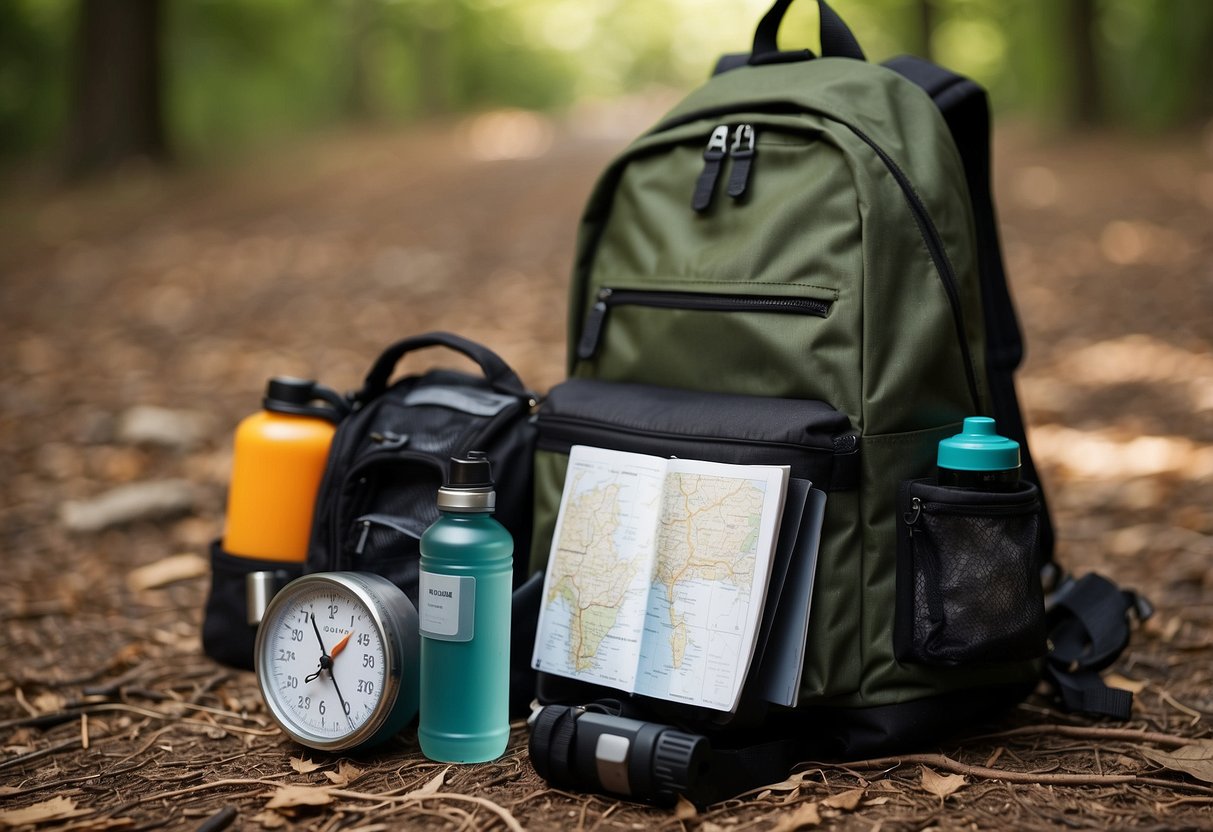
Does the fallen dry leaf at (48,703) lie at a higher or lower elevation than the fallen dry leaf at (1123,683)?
lower

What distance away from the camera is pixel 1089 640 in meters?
2.39

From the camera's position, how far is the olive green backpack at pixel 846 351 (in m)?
2.00

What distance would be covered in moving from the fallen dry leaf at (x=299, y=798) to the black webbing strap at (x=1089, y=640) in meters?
1.49

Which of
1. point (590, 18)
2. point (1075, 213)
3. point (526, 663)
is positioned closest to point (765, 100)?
point (526, 663)

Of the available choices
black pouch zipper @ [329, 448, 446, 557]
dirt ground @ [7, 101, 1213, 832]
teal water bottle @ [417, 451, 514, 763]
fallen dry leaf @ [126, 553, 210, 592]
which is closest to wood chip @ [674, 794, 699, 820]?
dirt ground @ [7, 101, 1213, 832]

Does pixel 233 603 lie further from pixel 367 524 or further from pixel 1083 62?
pixel 1083 62

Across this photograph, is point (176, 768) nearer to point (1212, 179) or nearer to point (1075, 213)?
point (1075, 213)

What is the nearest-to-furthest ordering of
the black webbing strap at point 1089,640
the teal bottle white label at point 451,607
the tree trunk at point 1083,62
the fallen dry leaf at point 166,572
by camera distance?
the teal bottle white label at point 451,607 → the black webbing strap at point 1089,640 → the fallen dry leaf at point 166,572 → the tree trunk at point 1083,62

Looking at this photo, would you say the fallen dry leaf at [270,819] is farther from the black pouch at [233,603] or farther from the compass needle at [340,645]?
the black pouch at [233,603]

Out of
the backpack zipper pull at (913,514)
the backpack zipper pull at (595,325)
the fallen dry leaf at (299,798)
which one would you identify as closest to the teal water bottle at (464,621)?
the fallen dry leaf at (299,798)

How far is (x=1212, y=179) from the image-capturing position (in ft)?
25.8

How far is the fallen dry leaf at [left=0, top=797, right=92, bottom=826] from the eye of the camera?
5.84 ft

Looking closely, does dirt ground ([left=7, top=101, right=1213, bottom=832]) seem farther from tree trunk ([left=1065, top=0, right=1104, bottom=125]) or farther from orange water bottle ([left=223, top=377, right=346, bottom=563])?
tree trunk ([left=1065, top=0, right=1104, bottom=125])

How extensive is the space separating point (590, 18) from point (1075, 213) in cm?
2442
